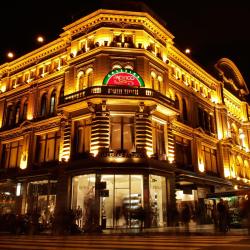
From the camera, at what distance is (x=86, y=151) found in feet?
94.1

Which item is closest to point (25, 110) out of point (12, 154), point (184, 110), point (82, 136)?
point (12, 154)

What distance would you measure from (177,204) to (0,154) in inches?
851

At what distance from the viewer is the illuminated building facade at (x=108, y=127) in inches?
1068

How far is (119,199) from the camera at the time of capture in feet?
88.1

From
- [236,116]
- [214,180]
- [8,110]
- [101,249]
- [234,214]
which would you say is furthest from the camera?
[236,116]

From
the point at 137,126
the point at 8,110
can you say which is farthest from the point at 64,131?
the point at 8,110

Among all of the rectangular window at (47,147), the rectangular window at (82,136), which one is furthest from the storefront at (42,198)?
the rectangular window at (82,136)

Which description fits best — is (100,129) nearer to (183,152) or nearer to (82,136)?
(82,136)

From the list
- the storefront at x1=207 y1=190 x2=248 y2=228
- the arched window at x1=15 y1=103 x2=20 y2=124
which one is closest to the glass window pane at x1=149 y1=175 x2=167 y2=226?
the storefront at x1=207 y1=190 x2=248 y2=228

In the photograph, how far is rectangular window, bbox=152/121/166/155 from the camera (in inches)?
1168

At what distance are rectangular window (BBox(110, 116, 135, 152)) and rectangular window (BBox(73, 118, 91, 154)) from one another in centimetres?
235

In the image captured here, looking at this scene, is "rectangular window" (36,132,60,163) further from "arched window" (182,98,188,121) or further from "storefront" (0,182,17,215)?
"arched window" (182,98,188,121)

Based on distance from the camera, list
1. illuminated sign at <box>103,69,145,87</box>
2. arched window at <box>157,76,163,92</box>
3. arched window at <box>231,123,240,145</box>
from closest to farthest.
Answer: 1. illuminated sign at <box>103,69,145,87</box>
2. arched window at <box>157,76,163,92</box>
3. arched window at <box>231,123,240,145</box>

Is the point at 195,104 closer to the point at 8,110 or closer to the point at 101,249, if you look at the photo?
the point at 8,110
